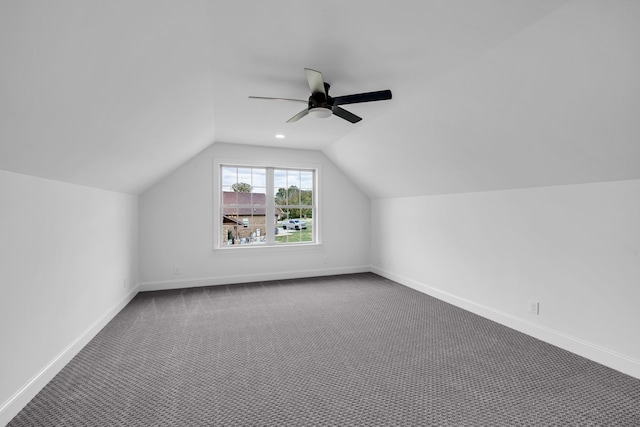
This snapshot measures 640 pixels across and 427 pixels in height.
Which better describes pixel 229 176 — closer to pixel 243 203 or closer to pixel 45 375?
pixel 243 203

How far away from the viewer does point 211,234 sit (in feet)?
16.3

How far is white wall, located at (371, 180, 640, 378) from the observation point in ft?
7.68

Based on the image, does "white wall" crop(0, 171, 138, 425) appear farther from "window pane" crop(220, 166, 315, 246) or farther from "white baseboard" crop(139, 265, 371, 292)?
"window pane" crop(220, 166, 315, 246)

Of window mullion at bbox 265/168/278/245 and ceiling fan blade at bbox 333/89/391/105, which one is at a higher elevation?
ceiling fan blade at bbox 333/89/391/105

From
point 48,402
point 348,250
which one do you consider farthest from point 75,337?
point 348,250

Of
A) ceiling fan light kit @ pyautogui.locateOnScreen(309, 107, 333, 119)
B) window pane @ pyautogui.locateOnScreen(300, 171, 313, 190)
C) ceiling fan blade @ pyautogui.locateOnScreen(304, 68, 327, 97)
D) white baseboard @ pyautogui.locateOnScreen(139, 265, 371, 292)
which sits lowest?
white baseboard @ pyautogui.locateOnScreen(139, 265, 371, 292)

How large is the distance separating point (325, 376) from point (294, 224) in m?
3.58

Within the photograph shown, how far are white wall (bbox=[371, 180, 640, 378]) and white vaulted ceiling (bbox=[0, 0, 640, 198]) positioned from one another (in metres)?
0.27

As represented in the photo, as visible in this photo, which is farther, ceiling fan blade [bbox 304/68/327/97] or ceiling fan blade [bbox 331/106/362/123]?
ceiling fan blade [bbox 331/106/362/123]

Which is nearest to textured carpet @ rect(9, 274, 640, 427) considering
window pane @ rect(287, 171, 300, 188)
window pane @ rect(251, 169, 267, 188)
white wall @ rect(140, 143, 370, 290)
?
white wall @ rect(140, 143, 370, 290)

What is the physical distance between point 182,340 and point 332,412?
174cm

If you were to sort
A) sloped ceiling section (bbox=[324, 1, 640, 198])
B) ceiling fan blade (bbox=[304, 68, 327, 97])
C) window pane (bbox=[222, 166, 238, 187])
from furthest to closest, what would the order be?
1. window pane (bbox=[222, 166, 238, 187])
2. ceiling fan blade (bbox=[304, 68, 327, 97])
3. sloped ceiling section (bbox=[324, 1, 640, 198])

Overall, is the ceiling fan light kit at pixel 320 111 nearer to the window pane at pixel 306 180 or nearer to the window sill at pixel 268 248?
the window pane at pixel 306 180

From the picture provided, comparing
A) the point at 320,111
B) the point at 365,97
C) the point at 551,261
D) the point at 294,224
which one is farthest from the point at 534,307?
the point at 294,224
